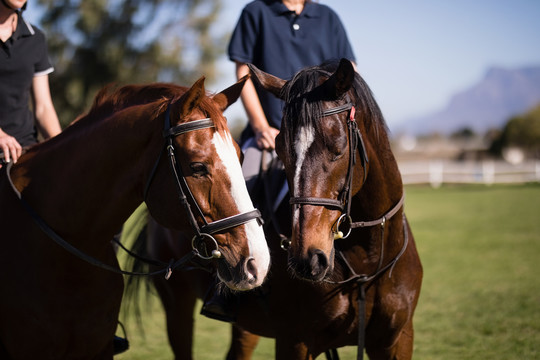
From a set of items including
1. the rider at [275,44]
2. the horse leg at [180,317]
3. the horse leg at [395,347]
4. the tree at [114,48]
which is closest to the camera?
the horse leg at [395,347]

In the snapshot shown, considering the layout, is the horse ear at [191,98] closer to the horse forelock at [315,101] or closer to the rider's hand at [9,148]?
the horse forelock at [315,101]

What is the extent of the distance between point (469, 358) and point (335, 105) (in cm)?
402

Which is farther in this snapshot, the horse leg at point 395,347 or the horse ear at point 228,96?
the horse leg at point 395,347

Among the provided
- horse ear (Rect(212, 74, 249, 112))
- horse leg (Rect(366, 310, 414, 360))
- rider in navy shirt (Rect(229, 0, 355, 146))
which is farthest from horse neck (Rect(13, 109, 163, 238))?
horse leg (Rect(366, 310, 414, 360))

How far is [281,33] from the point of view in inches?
151

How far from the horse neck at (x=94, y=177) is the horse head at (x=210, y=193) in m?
0.15

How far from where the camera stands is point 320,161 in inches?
105

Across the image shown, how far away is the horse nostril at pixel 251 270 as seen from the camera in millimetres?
2408

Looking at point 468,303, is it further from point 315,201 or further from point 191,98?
point 191,98

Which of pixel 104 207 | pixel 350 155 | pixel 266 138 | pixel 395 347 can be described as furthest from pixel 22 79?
pixel 395 347

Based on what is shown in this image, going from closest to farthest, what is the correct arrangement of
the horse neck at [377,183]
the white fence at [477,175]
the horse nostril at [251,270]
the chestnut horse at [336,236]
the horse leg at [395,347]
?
the horse nostril at [251,270], the chestnut horse at [336,236], the horse neck at [377,183], the horse leg at [395,347], the white fence at [477,175]

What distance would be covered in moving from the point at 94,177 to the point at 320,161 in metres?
1.20

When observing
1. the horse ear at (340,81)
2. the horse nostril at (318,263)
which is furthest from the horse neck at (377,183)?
the horse nostril at (318,263)

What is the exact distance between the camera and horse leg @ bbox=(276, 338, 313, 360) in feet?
10.4
